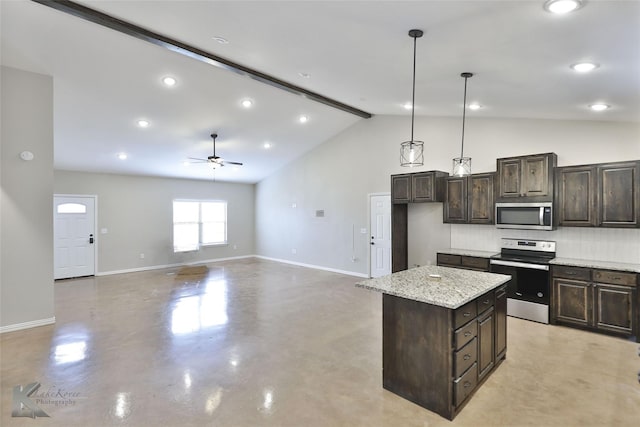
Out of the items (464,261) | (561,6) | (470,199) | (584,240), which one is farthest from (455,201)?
(561,6)

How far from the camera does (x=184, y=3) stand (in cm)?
294

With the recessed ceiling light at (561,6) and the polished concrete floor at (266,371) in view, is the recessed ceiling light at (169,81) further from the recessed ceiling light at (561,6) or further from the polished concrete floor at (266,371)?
the recessed ceiling light at (561,6)

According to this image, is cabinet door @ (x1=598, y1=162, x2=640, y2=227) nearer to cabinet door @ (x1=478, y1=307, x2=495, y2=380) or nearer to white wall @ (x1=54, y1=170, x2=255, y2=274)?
cabinet door @ (x1=478, y1=307, x2=495, y2=380)

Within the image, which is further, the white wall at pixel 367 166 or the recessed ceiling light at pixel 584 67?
the white wall at pixel 367 166

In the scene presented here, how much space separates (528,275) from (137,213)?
8.76 meters

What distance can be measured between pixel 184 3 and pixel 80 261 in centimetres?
716

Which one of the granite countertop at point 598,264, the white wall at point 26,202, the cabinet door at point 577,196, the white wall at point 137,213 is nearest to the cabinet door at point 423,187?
the cabinet door at point 577,196

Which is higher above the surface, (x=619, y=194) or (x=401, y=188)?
(x=401, y=188)

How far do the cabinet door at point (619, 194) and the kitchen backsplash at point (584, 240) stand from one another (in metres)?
0.37

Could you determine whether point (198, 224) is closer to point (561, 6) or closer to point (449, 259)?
point (449, 259)

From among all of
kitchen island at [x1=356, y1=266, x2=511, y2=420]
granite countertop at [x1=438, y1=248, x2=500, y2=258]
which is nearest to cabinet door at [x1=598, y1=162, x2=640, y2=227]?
granite countertop at [x1=438, y1=248, x2=500, y2=258]

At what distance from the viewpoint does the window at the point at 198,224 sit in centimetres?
943

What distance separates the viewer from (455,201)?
5473mm

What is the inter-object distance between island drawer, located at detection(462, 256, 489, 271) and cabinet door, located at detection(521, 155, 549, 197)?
1.12 m
